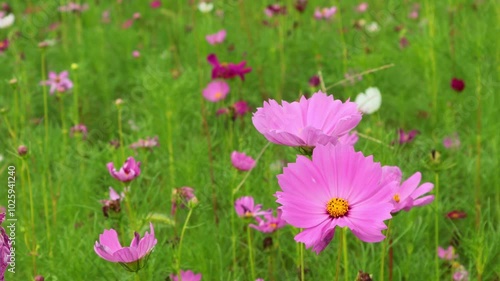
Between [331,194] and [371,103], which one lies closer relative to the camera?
[331,194]

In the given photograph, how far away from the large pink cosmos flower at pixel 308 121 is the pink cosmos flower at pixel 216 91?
130cm

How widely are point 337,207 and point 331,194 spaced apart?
16 millimetres

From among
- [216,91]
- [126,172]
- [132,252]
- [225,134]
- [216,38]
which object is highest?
[216,38]

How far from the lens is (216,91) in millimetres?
2055

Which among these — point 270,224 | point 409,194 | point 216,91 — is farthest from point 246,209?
point 216,91

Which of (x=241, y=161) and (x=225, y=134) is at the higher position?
(x=225, y=134)

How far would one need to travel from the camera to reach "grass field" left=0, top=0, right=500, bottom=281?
4.18ft

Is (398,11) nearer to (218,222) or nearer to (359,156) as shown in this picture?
(218,222)

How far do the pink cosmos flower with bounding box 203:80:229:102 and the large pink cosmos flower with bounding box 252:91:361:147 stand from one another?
1.30 m

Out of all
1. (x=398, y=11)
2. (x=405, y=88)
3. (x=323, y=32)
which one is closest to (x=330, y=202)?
(x=405, y=88)

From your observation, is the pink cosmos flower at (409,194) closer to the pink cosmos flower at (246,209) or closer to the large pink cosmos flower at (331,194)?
the large pink cosmos flower at (331,194)

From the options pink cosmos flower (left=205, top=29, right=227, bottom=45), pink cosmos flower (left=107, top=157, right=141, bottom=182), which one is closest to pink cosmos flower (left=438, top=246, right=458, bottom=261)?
pink cosmos flower (left=107, top=157, right=141, bottom=182)

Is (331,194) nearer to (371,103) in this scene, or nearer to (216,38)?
(371,103)

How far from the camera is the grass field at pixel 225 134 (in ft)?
4.18
